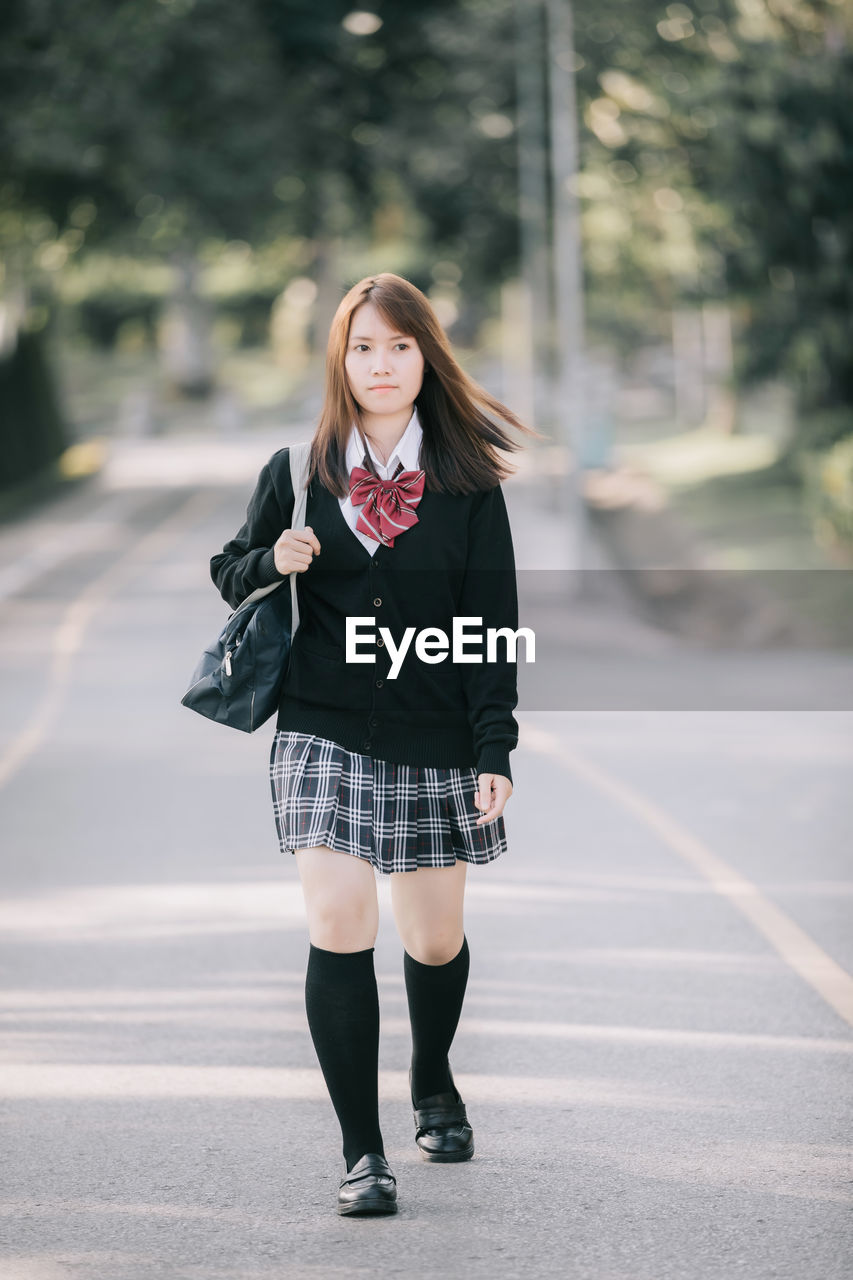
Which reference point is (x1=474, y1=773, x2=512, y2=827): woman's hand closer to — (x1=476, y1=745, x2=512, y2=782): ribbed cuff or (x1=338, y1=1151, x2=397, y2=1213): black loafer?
(x1=476, y1=745, x2=512, y2=782): ribbed cuff

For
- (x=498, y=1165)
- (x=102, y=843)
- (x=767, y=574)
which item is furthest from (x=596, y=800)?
(x=767, y=574)

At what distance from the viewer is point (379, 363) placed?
4441 millimetres

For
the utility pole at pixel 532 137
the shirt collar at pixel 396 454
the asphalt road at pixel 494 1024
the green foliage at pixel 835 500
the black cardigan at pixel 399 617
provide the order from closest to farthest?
the asphalt road at pixel 494 1024, the black cardigan at pixel 399 617, the shirt collar at pixel 396 454, the green foliage at pixel 835 500, the utility pole at pixel 532 137

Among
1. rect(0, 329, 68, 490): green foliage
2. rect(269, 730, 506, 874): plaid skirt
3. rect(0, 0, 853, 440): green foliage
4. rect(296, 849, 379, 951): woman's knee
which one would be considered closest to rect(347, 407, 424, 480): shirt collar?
rect(269, 730, 506, 874): plaid skirt

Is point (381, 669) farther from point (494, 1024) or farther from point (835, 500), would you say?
point (835, 500)

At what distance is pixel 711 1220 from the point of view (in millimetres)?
4203

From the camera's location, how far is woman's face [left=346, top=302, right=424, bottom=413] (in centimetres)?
445

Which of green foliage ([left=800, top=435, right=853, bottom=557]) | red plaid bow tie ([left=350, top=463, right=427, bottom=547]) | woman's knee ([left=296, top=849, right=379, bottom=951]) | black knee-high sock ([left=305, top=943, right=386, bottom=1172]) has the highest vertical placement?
green foliage ([left=800, top=435, right=853, bottom=557])

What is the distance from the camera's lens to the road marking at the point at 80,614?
1302cm

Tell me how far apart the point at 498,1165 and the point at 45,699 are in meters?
11.3

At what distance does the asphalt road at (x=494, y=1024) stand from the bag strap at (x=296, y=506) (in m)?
1.31

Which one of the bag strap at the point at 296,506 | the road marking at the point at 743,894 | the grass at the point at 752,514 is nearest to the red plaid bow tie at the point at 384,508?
the bag strap at the point at 296,506

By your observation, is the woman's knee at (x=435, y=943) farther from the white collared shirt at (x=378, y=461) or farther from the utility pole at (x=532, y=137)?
the utility pole at (x=532, y=137)

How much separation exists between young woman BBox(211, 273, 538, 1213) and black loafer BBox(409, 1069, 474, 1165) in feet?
0.84
